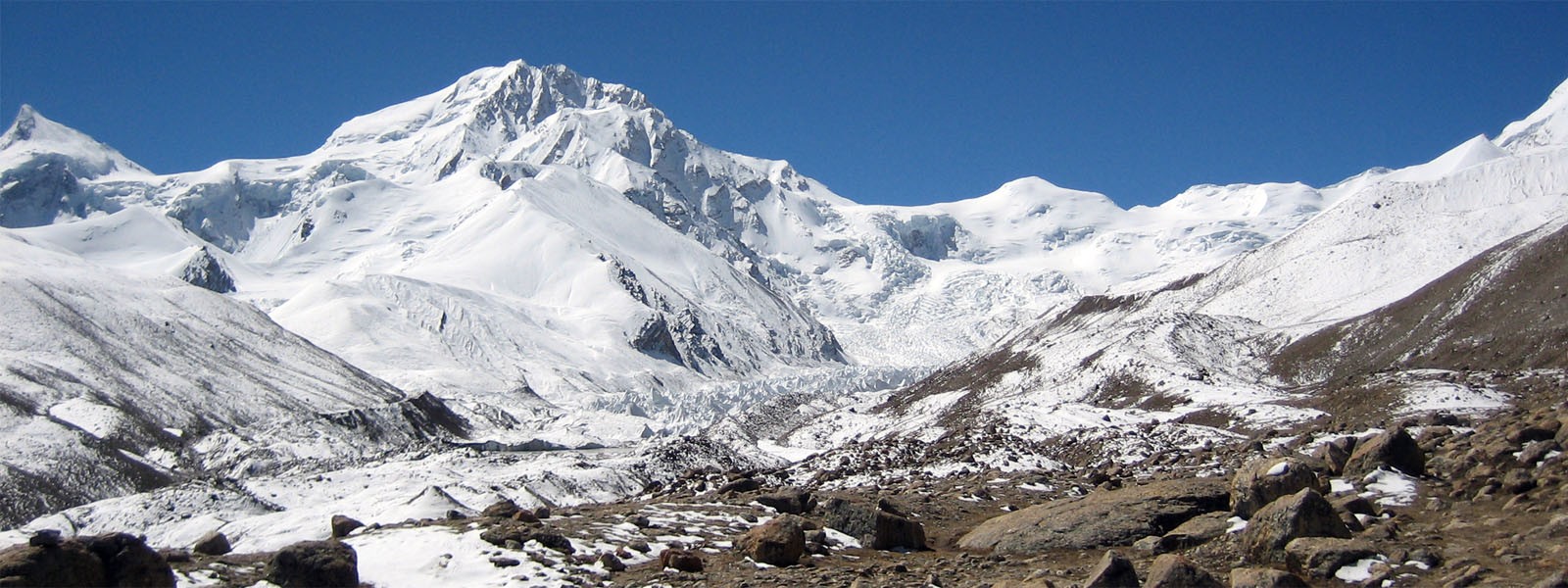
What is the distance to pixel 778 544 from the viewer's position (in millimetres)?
21141

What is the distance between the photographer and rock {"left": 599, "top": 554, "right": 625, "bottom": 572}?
823 inches

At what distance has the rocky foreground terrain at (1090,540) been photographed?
1614 centimetres

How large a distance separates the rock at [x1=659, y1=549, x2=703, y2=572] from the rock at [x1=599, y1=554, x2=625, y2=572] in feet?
2.63

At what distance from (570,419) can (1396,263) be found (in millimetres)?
111364

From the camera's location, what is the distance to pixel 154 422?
375 ft

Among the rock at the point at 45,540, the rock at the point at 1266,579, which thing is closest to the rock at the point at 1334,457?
the rock at the point at 1266,579

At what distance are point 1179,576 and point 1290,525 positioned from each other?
328 centimetres

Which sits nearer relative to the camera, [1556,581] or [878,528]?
[1556,581]

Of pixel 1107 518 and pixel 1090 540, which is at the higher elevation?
pixel 1107 518

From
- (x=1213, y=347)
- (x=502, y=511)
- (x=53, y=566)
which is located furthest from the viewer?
(x=1213, y=347)

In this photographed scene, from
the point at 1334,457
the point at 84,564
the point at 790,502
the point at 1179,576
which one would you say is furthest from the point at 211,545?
the point at 1334,457

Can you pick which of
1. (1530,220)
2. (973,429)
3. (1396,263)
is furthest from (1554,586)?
(1530,220)

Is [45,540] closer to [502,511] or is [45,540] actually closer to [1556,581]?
[502,511]

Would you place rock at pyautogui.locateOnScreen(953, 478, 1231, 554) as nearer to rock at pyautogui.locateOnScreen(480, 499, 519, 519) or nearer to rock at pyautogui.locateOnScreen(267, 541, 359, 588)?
rock at pyautogui.locateOnScreen(480, 499, 519, 519)
